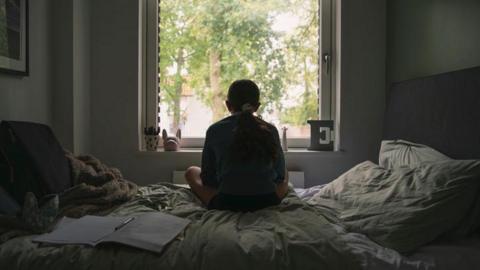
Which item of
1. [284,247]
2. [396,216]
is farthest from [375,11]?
[284,247]

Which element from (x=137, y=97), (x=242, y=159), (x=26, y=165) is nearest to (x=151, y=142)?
(x=137, y=97)

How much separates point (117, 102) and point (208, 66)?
2.35ft

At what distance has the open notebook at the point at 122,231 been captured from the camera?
126cm

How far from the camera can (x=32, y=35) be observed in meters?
2.30

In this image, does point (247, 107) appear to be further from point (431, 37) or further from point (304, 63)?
point (304, 63)

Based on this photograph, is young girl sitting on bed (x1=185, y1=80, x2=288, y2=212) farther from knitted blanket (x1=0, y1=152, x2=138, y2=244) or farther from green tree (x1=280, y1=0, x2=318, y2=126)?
green tree (x1=280, y1=0, x2=318, y2=126)

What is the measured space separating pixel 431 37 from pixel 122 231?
1.92 metres

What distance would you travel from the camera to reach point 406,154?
6.17 feet

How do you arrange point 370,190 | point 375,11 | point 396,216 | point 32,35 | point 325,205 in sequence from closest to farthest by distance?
point 396,216, point 370,190, point 325,205, point 32,35, point 375,11

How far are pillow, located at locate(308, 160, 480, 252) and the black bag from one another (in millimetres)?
1241

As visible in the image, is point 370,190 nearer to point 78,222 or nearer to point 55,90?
point 78,222

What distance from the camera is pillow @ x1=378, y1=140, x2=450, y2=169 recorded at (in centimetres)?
175

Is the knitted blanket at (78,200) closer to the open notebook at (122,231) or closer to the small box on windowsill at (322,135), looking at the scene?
the open notebook at (122,231)

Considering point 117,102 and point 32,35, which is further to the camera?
point 117,102
